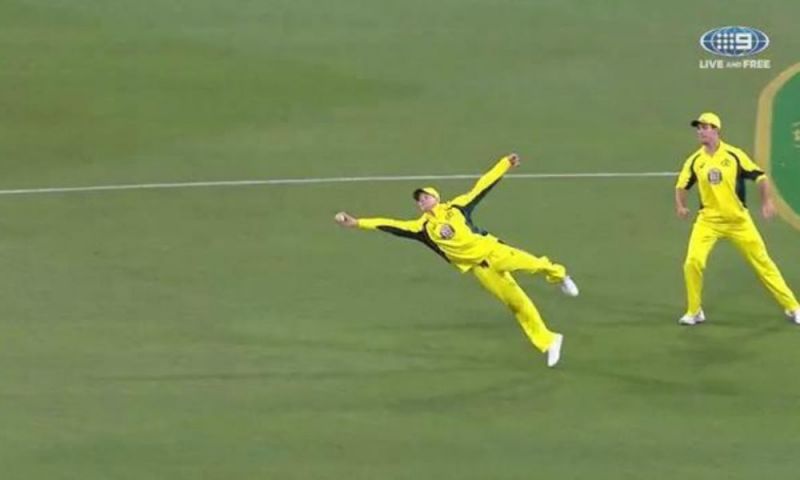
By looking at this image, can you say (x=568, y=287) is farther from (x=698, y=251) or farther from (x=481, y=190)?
(x=481, y=190)

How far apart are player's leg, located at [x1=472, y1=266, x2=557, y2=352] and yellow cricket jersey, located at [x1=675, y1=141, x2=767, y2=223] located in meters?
2.32

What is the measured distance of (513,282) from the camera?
1861 centimetres

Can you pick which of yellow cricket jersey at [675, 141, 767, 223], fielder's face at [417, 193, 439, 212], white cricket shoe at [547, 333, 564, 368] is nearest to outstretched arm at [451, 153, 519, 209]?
fielder's face at [417, 193, 439, 212]

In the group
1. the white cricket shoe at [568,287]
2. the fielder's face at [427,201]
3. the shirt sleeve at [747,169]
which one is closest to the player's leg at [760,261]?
the shirt sleeve at [747,169]

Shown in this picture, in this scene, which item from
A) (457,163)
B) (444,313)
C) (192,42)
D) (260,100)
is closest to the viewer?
(444,313)

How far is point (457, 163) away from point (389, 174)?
1.14m

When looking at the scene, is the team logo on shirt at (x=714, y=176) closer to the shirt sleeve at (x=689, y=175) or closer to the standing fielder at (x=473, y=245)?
the shirt sleeve at (x=689, y=175)

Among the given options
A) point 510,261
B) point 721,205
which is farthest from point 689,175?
point 510,261

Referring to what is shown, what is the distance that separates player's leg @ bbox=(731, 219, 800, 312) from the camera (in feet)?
62.7

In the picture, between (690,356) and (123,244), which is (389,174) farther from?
(690,356)

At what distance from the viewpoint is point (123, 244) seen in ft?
75.8

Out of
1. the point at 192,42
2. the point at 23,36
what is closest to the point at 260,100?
the point at 192,42

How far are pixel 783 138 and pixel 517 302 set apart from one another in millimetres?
9781

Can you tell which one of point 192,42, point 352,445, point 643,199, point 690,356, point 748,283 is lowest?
point 352,445
